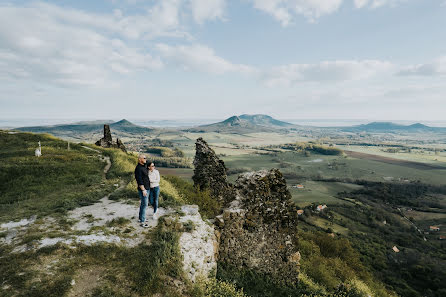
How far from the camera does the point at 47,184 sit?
18.9 m

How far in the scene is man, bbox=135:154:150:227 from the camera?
10578 millimetres

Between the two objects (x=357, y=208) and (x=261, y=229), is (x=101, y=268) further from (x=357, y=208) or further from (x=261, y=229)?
(x=357, y=208)

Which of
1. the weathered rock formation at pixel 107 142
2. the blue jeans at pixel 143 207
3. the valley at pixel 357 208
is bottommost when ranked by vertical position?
the valley at pixel 357 208

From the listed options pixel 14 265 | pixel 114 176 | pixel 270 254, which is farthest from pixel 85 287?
pixel 114 176

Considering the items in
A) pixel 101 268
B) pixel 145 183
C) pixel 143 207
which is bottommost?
pixel 101 268

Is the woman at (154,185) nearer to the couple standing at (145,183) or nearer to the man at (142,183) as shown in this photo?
the couple standing at (145,183)

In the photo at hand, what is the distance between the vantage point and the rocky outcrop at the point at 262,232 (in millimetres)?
12422

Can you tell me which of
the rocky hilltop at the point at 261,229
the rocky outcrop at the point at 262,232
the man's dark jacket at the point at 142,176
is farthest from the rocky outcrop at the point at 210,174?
the man's dark jacket at the point at 142,176

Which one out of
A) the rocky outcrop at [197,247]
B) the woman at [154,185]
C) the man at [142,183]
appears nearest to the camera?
the rocky outcrop at [197,247]

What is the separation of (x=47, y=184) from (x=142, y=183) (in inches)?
543

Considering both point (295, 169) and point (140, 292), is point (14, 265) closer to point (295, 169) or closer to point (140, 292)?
point (140, 292)

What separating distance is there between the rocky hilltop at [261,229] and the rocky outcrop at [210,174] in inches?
61.0

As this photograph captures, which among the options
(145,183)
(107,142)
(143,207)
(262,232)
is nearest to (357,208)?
(107,142)

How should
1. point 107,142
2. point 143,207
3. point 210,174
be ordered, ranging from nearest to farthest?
point 143,207
point 210,174
point 107,142
